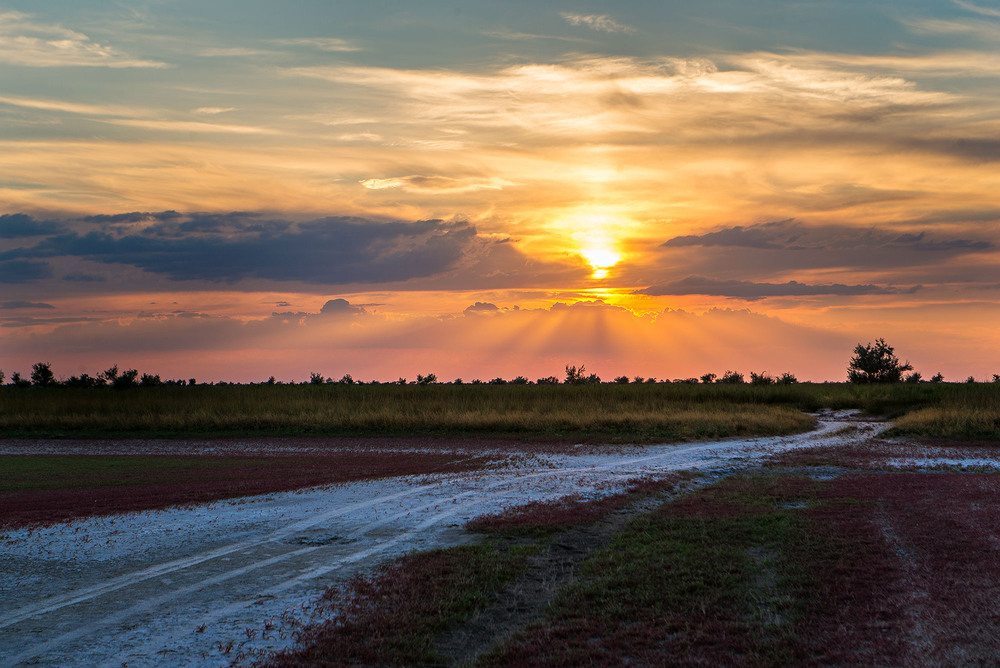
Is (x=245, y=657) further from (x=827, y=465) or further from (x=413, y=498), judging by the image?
(x=827, y=465)

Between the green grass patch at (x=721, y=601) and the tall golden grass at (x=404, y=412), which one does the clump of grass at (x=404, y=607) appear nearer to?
the green grass patch at (x=721, y=601)

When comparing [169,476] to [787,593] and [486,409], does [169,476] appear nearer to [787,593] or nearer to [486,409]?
[787,593]

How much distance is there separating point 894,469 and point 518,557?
1557 cm

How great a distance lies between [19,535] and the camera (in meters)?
12.1

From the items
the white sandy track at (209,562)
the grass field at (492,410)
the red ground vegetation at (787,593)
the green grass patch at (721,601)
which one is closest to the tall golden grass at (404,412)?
the grass field at (492,410)

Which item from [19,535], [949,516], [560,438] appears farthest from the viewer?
[560,438]

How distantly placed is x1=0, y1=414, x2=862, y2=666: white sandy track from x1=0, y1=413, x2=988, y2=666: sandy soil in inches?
0.8

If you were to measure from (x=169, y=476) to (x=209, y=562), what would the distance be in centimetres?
1192

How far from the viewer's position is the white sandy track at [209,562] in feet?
24.6

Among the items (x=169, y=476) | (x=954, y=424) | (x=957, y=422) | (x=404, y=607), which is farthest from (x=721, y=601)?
(x=957, y=422)

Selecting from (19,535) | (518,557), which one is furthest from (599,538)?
(19,535)

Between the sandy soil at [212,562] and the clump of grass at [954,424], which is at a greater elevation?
the clump of grass at [954,424]

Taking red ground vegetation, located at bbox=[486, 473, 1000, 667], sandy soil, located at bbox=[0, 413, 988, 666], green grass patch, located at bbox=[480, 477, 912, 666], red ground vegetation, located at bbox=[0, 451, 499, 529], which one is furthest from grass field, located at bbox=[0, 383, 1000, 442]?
green grass patch, located at bbox=[480, 477, 912, 666]

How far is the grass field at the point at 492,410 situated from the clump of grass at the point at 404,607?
22204 mm
